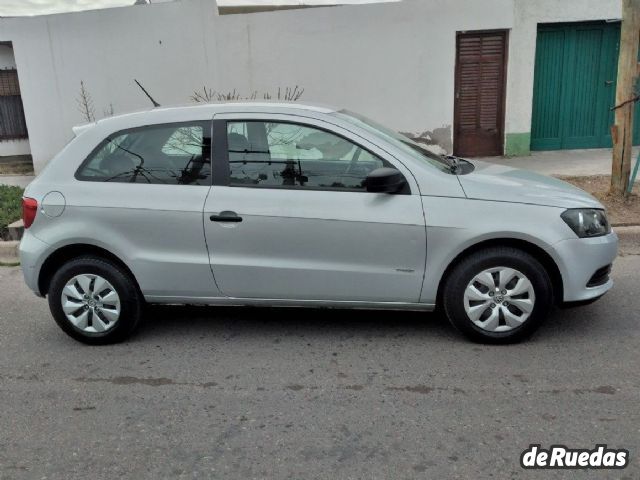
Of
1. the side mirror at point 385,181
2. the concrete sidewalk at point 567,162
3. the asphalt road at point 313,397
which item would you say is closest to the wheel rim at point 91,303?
the asphalt road at point 313,397

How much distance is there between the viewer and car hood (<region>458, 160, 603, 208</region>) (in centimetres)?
404

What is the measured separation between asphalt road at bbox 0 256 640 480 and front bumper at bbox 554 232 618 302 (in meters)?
0.39

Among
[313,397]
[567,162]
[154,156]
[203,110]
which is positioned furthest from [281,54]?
[313,397]

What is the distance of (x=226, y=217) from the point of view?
4.13 metres

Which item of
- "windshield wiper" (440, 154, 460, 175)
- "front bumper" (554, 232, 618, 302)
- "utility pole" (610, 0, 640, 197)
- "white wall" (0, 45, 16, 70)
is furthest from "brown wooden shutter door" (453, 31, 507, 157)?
"white wall" (0, 45, 16, 70)

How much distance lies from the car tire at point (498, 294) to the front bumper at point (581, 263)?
0.42 feet

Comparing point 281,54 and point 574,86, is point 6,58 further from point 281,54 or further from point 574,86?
point 574,86

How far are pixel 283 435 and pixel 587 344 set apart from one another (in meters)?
2.26

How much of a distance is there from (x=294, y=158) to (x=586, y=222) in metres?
2.01

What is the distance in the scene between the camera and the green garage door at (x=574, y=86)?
413 inches

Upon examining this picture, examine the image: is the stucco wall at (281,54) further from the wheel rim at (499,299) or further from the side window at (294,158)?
the wheel rim at (499,299)

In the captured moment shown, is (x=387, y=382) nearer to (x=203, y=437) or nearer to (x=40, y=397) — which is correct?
(x=203, y=437)

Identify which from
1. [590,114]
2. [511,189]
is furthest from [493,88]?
[511,189]

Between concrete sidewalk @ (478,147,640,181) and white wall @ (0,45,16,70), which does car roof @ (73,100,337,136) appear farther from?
white wall @ (0,45,16,70)
